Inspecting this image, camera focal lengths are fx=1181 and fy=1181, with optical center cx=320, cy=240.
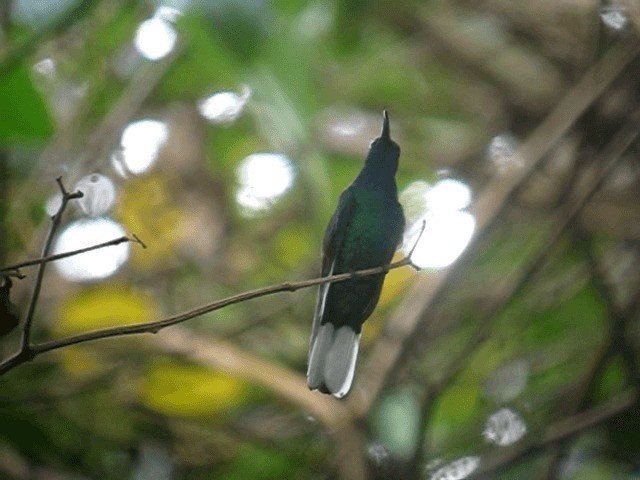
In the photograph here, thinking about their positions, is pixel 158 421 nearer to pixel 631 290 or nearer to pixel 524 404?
pixel 524 404

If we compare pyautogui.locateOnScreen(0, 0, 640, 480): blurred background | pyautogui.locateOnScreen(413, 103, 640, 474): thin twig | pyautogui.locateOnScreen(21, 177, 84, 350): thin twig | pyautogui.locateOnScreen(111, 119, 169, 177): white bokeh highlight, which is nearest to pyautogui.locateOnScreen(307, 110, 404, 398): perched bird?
pyautogui.locateOnScreen(21, 177, 84, 350): thin twig

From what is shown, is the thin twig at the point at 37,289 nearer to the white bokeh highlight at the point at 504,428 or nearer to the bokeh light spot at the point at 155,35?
the bokeh light spot at the point at 155,35

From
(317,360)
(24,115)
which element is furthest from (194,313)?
(24,115)

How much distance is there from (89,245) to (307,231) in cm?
227

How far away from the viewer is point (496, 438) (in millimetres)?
2205

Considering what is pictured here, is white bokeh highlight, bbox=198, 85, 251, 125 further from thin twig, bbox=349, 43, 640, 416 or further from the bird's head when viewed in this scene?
the bird's head

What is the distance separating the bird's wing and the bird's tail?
13mm

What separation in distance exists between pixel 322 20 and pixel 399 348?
2.73 feet

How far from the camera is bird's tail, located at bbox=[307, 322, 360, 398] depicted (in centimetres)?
95

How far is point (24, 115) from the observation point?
5.19 feet

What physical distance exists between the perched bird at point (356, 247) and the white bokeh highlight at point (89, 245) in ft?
0.66

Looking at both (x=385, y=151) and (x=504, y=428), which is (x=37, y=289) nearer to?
(x=385, y=151)

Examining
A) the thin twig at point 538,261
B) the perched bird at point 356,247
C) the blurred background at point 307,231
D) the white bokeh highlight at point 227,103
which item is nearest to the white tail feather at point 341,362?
the perched bird at point 356,247

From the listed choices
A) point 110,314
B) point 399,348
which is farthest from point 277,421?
point 399,348
